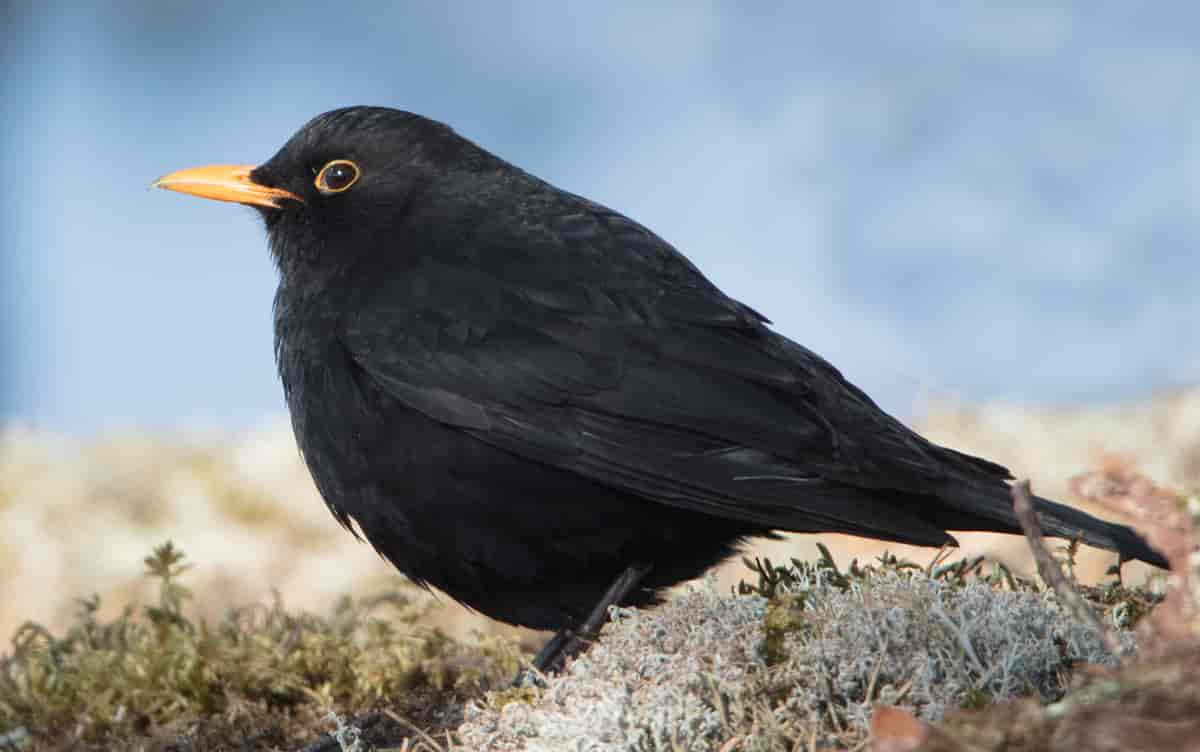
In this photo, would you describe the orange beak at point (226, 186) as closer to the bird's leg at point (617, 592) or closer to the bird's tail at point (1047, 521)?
the bird's leg at point (617, 592)

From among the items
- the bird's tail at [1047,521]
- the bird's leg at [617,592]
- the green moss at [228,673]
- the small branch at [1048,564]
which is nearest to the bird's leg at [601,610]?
the bird's leg at [617,592]

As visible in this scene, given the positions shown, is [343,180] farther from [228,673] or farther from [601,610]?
[601,610]

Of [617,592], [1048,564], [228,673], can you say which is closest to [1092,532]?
[617,592]

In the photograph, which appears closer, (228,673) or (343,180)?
(228,673)

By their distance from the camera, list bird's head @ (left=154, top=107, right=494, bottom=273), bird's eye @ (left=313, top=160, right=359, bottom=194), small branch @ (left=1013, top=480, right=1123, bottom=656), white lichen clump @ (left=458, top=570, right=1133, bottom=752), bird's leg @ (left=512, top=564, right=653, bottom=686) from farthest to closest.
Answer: bird's eye @ (left=313, top=160, right=359, bottom=194) < bird's head @ (left=154, top=107, right=494, bottom=273) < bird's leg @ (left=512, top=564, right=653, bottom=686) < white lichen clump @ (left=458, top=570, right=1133, bottom=752) < small branch @ (left=1013, top=480, right=1123, bottom=656)

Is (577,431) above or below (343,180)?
below

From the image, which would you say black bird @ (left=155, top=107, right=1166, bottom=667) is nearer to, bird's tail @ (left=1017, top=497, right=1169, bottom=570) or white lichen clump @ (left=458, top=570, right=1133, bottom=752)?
bird's tail @ (left=1017, top=497, right=1169, bottom=570)

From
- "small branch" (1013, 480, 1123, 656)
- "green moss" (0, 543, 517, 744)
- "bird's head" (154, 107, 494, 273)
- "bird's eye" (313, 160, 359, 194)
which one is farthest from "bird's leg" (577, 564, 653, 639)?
"bird's eye" (313, 160, 359, 194)
